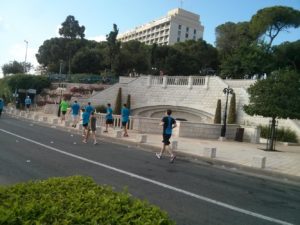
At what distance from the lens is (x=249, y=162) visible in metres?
14.6

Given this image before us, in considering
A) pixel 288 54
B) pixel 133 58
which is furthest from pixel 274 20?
pixel 133 58

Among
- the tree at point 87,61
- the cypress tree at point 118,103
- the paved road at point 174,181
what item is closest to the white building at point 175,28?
the tree at point 87,61

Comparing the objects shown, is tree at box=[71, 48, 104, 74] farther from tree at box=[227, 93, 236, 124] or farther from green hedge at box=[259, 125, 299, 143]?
green hedge at box=[259, 125, 299, 143]

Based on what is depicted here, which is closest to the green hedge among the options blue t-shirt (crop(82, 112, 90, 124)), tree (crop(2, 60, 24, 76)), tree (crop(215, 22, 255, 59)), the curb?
the curb

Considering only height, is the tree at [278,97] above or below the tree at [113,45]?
below

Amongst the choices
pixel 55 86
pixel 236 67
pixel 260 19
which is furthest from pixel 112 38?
pixel 260 19

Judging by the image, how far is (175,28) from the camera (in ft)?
393

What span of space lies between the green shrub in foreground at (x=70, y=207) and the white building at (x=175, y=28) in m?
118

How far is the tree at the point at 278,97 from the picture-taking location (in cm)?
1938

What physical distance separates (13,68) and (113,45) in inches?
1578

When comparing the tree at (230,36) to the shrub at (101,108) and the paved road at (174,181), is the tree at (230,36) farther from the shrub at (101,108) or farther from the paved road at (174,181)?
the paved road at (174,181)

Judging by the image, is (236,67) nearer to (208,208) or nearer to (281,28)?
(281,28)

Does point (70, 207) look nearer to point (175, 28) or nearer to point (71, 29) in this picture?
point (71, 29)

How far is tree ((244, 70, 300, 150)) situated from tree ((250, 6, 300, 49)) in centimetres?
3572
